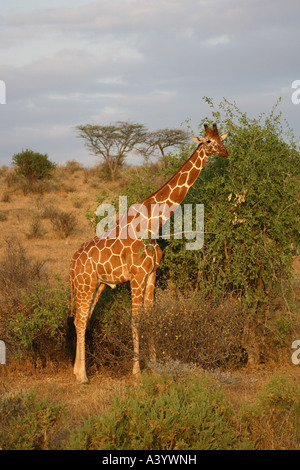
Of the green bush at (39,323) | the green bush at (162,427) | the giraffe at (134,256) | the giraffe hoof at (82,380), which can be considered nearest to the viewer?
the green bush at (162,427)

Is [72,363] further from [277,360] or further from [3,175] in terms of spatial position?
[3,175]

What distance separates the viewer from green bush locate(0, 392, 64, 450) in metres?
4.49

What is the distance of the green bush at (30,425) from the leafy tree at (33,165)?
79.9ft

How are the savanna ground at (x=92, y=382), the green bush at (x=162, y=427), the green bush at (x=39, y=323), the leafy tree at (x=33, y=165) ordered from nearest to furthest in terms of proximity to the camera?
the green bush at (x=162, y=427) → the savanna ground at (x=92, y=382) → the green bush at (x=39, y=323) → the leafy tree at (x=33, y=165)

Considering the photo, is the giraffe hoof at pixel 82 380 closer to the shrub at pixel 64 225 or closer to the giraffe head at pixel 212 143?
the giraffe head at pixel 212 143

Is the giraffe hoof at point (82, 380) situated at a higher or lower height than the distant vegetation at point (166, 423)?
lower

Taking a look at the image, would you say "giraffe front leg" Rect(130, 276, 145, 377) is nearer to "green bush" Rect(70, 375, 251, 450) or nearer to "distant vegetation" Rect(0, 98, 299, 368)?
"distant vegetation" Rect(0, 98, 299, 368)

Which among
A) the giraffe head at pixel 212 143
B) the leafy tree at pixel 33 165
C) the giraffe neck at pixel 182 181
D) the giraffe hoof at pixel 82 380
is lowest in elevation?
the giraffe hoof at pixel 82 380

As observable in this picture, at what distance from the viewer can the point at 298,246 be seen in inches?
305

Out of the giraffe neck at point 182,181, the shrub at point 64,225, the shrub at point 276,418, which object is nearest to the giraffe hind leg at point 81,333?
the giraffe neck at point 182,181

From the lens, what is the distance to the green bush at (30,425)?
4.49m

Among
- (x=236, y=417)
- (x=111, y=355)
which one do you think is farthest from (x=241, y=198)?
(x=236, y=417)

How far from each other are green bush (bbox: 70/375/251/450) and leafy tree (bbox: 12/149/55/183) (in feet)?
81.7
